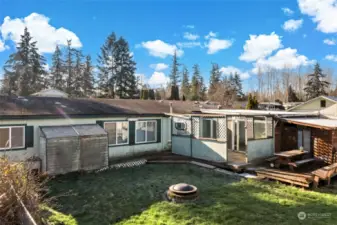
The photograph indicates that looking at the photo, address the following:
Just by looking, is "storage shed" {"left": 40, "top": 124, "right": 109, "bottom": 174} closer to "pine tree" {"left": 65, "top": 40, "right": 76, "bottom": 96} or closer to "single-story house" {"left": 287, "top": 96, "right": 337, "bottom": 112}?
"single-story house" {"left": 287, "top": 96, "right": 337, "bottom": 112}

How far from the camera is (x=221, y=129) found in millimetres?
11031

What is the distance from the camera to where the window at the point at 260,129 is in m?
12.5

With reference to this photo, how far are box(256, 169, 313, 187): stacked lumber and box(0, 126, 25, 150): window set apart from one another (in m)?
9.37

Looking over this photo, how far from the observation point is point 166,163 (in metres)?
11.7

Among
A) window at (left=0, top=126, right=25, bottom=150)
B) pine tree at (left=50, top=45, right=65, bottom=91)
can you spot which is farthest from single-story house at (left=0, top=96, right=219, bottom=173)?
pine tree at (left=50, top=45, right=65, bottom=91)

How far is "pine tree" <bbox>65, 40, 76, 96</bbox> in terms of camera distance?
129 feet

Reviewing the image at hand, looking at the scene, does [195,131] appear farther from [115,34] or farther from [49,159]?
[115,34]

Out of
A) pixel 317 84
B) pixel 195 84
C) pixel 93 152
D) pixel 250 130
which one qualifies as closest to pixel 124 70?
pixel 195 84

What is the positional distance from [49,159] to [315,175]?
9507 mm

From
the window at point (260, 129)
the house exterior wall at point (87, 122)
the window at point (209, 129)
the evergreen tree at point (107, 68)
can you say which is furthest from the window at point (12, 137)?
the evergreen tree at point (107, 68)

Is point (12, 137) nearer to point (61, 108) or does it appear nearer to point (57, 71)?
point (61, 108)

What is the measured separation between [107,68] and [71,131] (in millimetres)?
30789

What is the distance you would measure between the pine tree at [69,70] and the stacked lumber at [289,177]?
3545 cm

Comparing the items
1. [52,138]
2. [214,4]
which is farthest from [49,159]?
[214,4]
